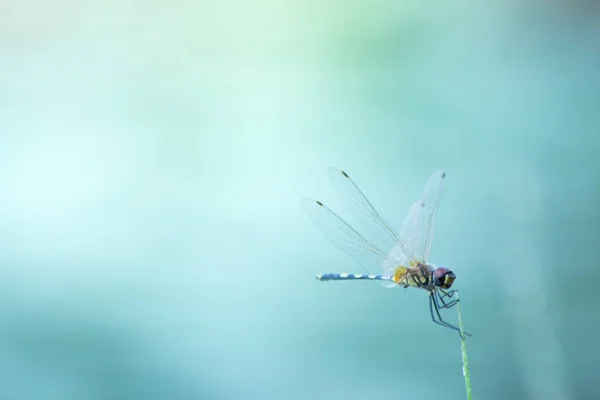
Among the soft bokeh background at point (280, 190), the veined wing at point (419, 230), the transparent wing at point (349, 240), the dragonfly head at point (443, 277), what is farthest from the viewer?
the soft bokeh background at point (280, 190)

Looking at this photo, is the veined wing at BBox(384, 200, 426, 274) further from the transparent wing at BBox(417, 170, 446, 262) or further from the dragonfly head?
the dragonfly head

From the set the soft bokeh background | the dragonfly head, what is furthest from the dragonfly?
the soft bokeh background

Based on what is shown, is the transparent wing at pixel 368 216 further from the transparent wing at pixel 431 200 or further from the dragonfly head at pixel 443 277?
the dragonfly head at pixel 443 277

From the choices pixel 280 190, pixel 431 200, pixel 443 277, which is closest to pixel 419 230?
pixel 431 200

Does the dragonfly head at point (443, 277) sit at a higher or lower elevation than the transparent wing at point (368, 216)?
lower

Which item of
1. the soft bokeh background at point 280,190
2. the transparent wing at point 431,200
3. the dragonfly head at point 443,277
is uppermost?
the soft bokeh background at point 280,190

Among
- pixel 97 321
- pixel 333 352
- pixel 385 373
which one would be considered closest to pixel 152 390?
pixel 97 321

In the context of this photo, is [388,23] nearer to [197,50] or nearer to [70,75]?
[197,50]

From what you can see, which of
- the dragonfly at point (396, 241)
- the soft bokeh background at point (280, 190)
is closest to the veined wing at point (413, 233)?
the dragonfly at point (396, 241)
